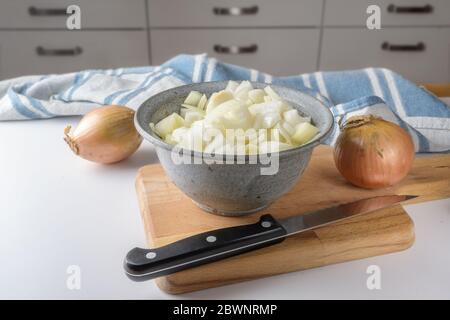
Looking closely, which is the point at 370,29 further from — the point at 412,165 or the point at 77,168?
the point at 77,168

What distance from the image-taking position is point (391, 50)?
2010mm

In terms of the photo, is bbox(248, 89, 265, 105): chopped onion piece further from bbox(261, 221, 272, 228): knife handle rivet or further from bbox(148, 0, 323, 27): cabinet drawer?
bbox(148, 0, 323, 27): cabinet drawer

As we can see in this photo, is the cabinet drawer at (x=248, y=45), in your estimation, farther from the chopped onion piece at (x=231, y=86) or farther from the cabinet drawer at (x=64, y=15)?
the chopped onion piece at (x=231, y=86)

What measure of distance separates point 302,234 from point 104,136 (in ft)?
1.18

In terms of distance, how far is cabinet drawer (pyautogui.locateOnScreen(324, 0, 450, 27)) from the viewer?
188 cm

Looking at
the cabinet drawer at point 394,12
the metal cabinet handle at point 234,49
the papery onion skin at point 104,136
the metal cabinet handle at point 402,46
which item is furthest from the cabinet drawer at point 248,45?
the papery onion skin at point 104,136

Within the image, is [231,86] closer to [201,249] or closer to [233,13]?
[201,249]

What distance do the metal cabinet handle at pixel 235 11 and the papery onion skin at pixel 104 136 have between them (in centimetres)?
121

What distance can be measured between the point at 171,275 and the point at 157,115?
0.22 m

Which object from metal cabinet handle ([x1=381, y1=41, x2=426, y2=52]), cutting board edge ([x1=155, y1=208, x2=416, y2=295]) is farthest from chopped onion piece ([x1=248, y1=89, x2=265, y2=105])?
metal cabinet handle ([x1=381, y1=41, x2=426, y2=52])

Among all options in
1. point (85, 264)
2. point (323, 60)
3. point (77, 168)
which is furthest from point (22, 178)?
point (323, 60)

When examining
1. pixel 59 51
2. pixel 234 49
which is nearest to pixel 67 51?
pixel 59 51

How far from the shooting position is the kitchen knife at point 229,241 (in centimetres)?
51

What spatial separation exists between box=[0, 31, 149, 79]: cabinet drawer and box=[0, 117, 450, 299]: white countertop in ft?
3.95
